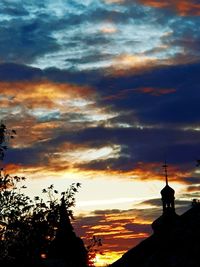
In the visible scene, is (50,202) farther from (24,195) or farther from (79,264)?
(24,195)

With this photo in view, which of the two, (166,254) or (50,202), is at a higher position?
(50,202)

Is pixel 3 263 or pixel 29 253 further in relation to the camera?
pixel 29 253

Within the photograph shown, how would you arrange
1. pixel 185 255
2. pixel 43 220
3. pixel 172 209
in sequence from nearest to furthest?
pixel 185 255 < pixel 43 220 < pixel 172 209

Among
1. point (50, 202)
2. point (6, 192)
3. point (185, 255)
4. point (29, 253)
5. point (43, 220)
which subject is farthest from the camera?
point (50, 202)

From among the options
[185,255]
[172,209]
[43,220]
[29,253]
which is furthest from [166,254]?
[172,209]

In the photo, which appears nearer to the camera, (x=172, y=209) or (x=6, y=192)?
(x=6, y=192)

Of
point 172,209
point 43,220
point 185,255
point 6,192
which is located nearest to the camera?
point 185,255

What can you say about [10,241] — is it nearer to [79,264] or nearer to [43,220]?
[43,220]

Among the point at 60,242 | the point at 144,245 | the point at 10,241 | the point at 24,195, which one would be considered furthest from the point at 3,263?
the point at 60,242

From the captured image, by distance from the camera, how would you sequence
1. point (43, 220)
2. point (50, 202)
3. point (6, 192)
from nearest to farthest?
point (6, 192)
point (43, 220)
point (50, 202)

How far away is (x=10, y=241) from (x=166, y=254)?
14897 millimetres

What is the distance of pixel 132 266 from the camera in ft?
143

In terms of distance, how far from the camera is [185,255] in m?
30.2

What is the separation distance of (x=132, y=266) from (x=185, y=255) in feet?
45.2
